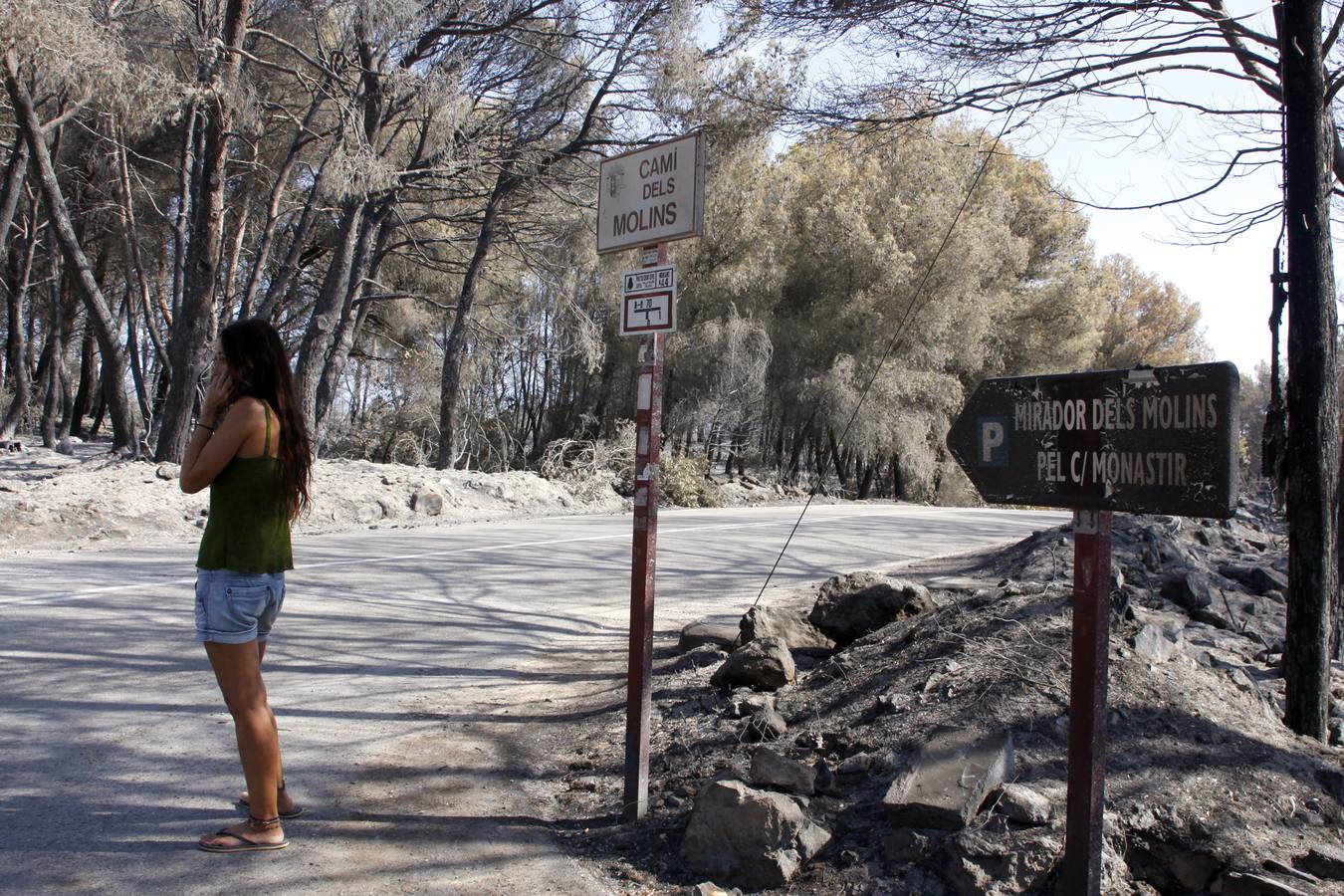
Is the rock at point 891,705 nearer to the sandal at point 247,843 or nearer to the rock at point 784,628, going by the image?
the rock at point 784,628

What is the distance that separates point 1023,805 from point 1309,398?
3.11 meters

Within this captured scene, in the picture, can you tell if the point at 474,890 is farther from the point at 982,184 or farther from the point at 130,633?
the point at 982,184

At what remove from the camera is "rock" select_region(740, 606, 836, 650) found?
21.4 feet

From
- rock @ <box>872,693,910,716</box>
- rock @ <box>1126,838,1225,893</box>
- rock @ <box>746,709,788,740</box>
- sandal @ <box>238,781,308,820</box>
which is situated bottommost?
sandal @ <box>238,781,308,820</box>

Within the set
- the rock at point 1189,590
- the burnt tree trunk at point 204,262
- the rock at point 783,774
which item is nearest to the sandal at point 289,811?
the rock at point 783,774

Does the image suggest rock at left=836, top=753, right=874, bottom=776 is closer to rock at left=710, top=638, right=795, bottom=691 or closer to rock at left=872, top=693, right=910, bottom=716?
rock at left=872, top=693, right=910, bottom=716

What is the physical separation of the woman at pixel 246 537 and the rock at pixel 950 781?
232cm

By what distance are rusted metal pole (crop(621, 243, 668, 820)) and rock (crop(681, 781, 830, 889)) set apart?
0.51 m

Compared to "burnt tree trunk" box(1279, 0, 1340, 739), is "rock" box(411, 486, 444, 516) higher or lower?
lower

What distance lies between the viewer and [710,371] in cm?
2920

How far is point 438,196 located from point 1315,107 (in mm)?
22813

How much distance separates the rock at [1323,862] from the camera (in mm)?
3541

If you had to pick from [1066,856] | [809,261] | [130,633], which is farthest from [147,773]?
[809,261]

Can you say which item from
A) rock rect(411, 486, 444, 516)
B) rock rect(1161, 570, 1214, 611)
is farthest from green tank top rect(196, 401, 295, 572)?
rock rect(411, 486, 444, 516)
